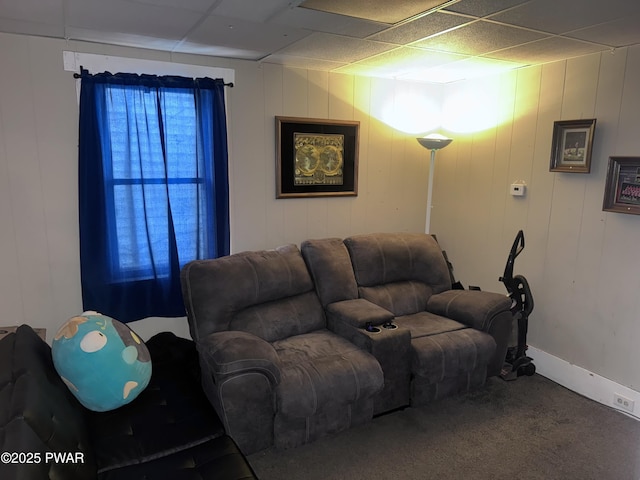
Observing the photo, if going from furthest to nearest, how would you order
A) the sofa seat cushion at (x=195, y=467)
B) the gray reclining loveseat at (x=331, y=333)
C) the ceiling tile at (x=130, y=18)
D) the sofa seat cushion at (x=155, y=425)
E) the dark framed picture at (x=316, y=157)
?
the dark framed picture at (x=316, y=157)
the gray reclining loveseat at (x=331, y=333)
the ceiling tile at (x=130, y=18)
the sofa seat cushion at (x=155, y=425)
the sofa seat cushion at (x=195, y=467)

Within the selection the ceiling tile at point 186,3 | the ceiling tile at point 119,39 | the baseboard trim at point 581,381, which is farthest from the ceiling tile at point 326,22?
the baseboard trim at point 581,381

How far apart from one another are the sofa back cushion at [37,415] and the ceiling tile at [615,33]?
3.08 m

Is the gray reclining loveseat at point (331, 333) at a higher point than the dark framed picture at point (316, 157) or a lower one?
lower

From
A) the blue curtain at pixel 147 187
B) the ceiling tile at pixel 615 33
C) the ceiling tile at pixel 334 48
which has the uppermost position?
the ceiling tile at pixel 334 48

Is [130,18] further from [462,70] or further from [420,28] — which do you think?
[462,70]

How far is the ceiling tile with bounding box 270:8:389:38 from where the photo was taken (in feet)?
7.29

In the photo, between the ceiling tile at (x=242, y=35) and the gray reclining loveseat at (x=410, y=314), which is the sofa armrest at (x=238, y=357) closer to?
the gray reclining loveseat at (x=410, y=314)

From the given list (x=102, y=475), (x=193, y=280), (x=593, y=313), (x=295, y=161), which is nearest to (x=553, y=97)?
(x=593, y=313)

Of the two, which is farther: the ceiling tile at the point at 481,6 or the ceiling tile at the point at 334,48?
the ceiling tile at the point at 334,48

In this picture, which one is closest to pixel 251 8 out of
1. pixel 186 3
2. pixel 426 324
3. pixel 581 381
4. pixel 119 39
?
pixel 186 3

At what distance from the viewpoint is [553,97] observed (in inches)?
127

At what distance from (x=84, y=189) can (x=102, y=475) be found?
1774 millimetres

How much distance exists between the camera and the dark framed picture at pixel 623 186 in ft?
9.05

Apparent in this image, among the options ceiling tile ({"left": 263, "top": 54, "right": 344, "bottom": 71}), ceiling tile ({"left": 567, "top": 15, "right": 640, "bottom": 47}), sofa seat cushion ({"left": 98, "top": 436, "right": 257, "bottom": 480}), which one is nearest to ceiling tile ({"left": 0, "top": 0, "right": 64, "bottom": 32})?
ceiling tile ({"left": 263, "top": 54, "right": 344, "bottom": 71})
